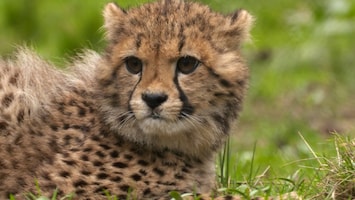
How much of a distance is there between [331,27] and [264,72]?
0.88 metres

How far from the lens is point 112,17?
22.5 feet

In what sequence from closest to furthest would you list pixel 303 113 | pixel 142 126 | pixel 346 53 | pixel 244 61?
pixel 142 126 < pixel 244 61 < pixel 303 113 < pixel 346 53

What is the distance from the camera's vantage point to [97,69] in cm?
680

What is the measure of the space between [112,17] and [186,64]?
2.17ft

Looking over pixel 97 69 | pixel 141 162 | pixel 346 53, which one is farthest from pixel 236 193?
pixel 346 53

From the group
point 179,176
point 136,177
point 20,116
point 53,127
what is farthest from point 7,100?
point 179,176

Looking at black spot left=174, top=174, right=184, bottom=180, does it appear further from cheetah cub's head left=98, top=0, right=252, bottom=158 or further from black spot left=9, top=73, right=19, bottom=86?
black spot left=9, top=73, right=19, bottom=86

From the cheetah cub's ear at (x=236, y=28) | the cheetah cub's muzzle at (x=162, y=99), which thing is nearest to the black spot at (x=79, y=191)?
the cheetah cub's muzzle at (x=162, y=99)

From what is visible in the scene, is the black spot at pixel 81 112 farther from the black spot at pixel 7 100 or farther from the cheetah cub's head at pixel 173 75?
the black spot at pixel 7 100

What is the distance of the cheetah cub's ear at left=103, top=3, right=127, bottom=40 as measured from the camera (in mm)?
6805

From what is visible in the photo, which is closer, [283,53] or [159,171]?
[159,171]

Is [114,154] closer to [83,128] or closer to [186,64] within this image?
[83,128]

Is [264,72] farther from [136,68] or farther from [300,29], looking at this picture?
[136,68]

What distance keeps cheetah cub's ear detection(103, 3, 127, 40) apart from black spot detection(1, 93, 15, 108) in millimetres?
696
